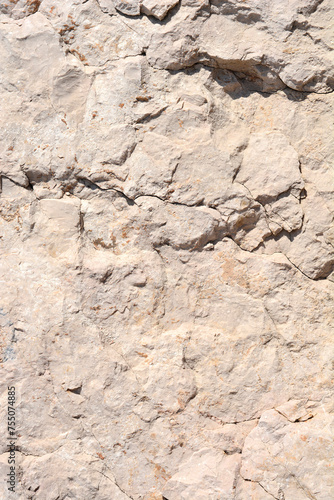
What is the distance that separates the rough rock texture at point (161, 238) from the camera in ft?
5.49

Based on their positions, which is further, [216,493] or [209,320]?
[209,320]

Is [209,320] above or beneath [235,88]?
beneath

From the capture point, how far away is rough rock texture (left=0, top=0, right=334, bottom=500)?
5.49 ft

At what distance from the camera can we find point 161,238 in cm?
174

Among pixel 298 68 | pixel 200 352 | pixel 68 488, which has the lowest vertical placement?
pixel 68 488

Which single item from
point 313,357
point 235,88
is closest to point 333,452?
point 313,357

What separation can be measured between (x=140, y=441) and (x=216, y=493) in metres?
0.31

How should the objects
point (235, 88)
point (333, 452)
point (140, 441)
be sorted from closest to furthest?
point (333, 452) < point (140, 441) < point (235, 88)

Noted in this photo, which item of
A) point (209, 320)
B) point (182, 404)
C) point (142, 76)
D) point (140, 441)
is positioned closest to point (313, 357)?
point (209, 320)

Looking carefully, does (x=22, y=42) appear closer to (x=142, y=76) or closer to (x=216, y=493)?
(x=142, y=76)

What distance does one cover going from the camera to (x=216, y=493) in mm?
1574

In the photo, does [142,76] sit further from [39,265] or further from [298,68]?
[39,265]

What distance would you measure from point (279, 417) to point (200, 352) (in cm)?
35

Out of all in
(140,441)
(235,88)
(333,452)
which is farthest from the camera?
(235,88)
